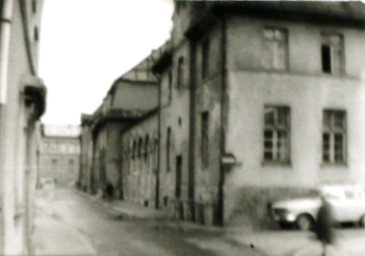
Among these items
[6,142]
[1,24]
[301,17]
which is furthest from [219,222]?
[1,24]

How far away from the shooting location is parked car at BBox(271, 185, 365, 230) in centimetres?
591

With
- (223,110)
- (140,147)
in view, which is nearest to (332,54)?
(223,110)

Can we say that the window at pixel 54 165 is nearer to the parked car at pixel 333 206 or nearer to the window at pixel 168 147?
the parked car at pixel 333 206

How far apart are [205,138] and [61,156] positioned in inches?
309

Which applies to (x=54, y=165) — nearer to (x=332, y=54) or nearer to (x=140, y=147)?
(x=332, y=54)

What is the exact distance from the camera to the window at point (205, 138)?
12421 mm

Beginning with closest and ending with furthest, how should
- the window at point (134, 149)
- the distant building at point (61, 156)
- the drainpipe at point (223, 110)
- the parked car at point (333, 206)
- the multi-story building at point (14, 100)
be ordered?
1. the multi-story building at point (14, 100)
2. the distant building at point (61, 156)
3. the parked car at point (333, 206)
4. the drainpipe at point (223, 110)
5. the window at point (134, 149)

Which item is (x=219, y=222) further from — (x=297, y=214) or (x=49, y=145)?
(x=49, y=145)

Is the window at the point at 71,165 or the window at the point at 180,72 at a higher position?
the window at the point at 180,72

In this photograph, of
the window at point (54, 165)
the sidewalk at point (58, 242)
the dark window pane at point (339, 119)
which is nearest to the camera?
the window at point (54, 165)

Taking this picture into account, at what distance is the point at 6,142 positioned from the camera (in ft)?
15.1

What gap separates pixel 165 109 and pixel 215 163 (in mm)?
8785

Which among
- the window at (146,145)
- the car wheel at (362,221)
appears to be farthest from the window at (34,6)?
the window at (146,145)

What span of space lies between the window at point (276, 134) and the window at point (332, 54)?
0.77m
